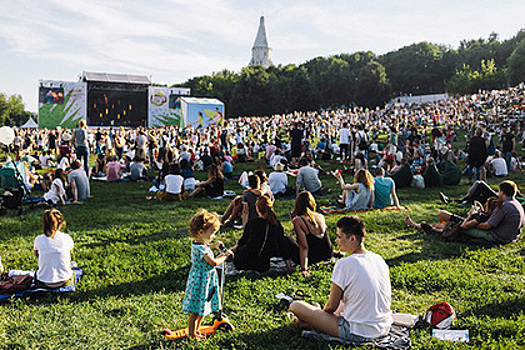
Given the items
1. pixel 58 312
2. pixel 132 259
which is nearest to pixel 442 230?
pixel 132 259

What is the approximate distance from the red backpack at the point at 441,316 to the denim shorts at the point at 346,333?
0.87m

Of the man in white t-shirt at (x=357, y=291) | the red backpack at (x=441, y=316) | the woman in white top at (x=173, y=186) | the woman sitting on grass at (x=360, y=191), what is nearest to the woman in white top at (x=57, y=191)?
the woman in white top at (x=173, y=186)

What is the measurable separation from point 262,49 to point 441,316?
146 m

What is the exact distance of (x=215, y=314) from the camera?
3957 millimetres

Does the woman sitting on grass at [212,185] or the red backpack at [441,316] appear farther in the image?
the woman sitting on grass at [212,185]

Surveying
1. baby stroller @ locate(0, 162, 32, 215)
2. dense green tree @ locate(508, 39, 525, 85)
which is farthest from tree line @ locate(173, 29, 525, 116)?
baby stroller @ locate(0, 162, 32, 215)

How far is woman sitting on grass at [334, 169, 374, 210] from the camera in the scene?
27.2 ft

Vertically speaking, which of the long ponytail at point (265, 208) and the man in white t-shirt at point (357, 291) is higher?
the long ponytail at point (265, 208)

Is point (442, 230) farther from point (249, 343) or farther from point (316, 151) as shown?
point (316, 151)

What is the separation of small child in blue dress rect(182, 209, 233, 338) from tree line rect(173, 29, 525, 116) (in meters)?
59.5

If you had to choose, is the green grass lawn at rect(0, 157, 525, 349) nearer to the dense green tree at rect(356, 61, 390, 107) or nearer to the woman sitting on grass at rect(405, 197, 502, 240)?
the woman sitting on grass at rect(405, 197, 502, 240)

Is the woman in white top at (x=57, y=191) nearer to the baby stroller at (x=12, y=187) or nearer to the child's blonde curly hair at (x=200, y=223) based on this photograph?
the baby stroller at (x=12, y=187)

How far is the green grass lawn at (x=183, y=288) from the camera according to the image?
363 centimetres

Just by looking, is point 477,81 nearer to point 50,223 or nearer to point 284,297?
point 284,297
